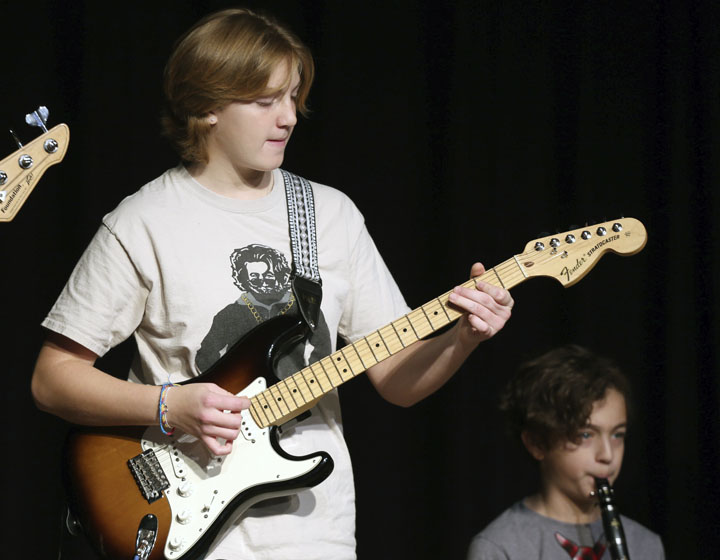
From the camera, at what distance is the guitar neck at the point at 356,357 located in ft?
5.27

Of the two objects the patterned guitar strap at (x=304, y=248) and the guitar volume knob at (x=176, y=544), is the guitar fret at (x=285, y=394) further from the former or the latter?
the guitar volume knob at (x=176, y=544)

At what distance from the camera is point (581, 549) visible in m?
1.91

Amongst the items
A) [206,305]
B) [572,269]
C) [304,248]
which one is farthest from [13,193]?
[572,269]

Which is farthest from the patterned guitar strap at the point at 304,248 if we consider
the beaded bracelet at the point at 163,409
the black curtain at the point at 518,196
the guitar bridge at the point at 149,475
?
the black curtain at the point at 518,196

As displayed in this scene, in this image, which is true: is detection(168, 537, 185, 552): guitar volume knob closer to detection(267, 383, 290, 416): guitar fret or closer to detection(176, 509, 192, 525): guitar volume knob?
detection(176, 509, 192, 525): guitar volume knob

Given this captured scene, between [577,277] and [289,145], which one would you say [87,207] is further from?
[577,277]

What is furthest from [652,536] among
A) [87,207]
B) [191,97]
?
[87,207]

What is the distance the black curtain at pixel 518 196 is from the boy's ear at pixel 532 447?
24.5 inches

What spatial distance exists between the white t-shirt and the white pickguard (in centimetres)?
6

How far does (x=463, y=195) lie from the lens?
2.72 m

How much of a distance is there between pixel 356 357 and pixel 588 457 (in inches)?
26.6

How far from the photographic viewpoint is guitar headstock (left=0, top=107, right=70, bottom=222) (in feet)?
4.81

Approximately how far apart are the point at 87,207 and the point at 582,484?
1.60m

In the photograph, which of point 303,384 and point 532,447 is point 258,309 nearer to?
point 303,384
